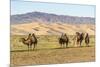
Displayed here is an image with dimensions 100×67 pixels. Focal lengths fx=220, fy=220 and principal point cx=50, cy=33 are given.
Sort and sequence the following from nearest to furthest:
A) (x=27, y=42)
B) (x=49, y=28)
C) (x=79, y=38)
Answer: (x=27, y=42) < (x=49, y=28) < (x=79, y=38)

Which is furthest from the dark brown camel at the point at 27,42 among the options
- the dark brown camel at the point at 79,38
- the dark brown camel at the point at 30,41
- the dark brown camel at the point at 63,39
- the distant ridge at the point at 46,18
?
the dark brown camel at the point at 79,38

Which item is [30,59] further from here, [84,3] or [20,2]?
[84,3]

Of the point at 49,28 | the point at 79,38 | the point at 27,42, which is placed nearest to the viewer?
the point at 27,42

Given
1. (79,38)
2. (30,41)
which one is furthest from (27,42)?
(79,38)

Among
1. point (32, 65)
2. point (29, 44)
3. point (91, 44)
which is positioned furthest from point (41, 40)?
point (91, 44)

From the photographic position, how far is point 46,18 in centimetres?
271

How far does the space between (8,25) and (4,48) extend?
265 mm

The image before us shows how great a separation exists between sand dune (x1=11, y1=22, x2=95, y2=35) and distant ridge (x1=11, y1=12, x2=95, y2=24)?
0.13ft

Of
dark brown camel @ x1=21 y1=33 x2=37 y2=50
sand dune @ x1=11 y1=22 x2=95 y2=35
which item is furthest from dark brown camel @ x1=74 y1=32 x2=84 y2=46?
dark brown camel @ x1=21 y1=33 x2=37 y2=50

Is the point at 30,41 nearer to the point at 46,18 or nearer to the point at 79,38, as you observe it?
the point at 46,18

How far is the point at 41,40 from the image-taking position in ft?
8.79

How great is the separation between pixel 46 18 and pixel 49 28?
0.13 meters

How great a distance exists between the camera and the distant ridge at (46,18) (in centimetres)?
258

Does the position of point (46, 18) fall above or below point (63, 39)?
above
